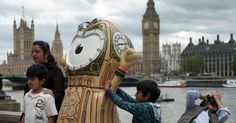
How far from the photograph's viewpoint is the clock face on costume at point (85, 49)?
14.5 ft

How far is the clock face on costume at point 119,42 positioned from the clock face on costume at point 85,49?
0.41 ft

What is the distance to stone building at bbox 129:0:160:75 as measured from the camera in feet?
400

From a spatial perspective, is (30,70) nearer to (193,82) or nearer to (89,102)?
(89,102)

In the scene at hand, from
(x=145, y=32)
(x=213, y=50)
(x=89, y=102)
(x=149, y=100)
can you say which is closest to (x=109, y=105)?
(x=89, y=102)

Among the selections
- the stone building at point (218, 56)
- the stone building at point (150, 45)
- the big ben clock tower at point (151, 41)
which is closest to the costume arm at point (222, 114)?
the stone building at point (218, 56)

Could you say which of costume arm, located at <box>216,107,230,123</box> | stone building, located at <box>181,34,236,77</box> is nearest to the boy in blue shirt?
costume arm, located at <box>216,107,230,123</box>

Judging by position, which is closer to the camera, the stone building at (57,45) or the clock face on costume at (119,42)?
the clock face on costume at (119,42)

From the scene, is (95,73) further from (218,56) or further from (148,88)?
(218,56)

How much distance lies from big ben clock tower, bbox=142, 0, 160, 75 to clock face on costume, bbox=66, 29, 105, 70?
116760mm

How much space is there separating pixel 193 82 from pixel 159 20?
170 ft

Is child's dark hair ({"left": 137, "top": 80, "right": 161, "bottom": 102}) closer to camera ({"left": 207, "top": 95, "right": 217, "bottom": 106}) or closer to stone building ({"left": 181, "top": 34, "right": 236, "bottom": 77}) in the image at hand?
camera ({"left": 207, "top": 95, "right": 217, "bottom": 106})

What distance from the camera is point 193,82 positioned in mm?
75938

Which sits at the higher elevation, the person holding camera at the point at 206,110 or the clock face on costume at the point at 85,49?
the clock face on costume at the point at 85,49

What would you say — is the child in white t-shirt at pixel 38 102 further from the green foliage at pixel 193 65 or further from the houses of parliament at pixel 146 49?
the houses of parliament at pixel 146 49
